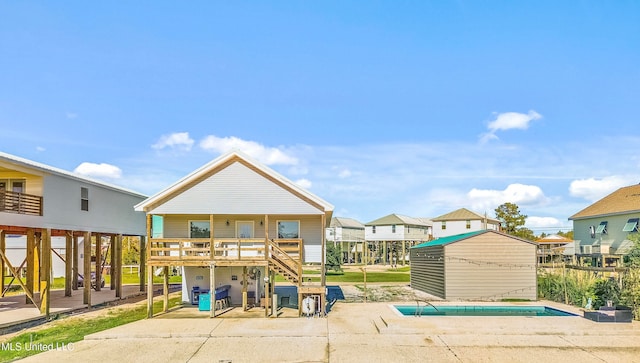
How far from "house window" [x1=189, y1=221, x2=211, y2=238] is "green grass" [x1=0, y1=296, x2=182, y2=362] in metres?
3.67

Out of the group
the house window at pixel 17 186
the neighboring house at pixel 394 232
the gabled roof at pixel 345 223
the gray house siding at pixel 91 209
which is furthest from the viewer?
the gabled roof at pixel 345 223

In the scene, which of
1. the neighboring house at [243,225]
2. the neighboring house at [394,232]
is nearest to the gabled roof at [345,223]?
the neighboring house at [394,232]

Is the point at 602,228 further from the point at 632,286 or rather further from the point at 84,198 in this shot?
the point at 84,198

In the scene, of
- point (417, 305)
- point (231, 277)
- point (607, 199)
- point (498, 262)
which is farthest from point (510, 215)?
point (231, 277)

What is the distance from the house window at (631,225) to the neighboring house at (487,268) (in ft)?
55.9

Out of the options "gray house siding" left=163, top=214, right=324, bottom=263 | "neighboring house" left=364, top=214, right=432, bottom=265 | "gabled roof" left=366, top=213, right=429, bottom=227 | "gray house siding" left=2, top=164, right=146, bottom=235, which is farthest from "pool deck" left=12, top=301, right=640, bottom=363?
"gabled roof" left=366, top=213, right=429, bottom=227

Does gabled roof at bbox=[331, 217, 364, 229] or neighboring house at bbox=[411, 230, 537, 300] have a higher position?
gabled roof at bbox=[331, 217, 364, 229]

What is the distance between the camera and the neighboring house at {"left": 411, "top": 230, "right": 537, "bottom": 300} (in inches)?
956

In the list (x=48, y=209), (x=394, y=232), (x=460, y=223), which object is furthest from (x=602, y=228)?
(x=48, y=209)

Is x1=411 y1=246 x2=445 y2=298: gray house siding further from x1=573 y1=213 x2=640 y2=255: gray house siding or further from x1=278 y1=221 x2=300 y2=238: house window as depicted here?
x1=573 y1=213 x2=640 y2=255: gray house siding

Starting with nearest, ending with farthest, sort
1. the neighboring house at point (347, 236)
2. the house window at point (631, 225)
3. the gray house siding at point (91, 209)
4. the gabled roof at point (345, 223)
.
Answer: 1. the gray house siding at point (91, 209)
2. the house window at point (631, 225)
3. the neighboring house at point (347, 236)
4. the gabled roof at point (345, 223)

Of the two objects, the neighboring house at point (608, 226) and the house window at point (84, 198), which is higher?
the house window at point (84, 198)

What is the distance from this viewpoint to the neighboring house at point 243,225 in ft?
64.4

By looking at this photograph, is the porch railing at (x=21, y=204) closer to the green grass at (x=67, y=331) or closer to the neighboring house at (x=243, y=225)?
the neighboring house at (x=243, y=225)
